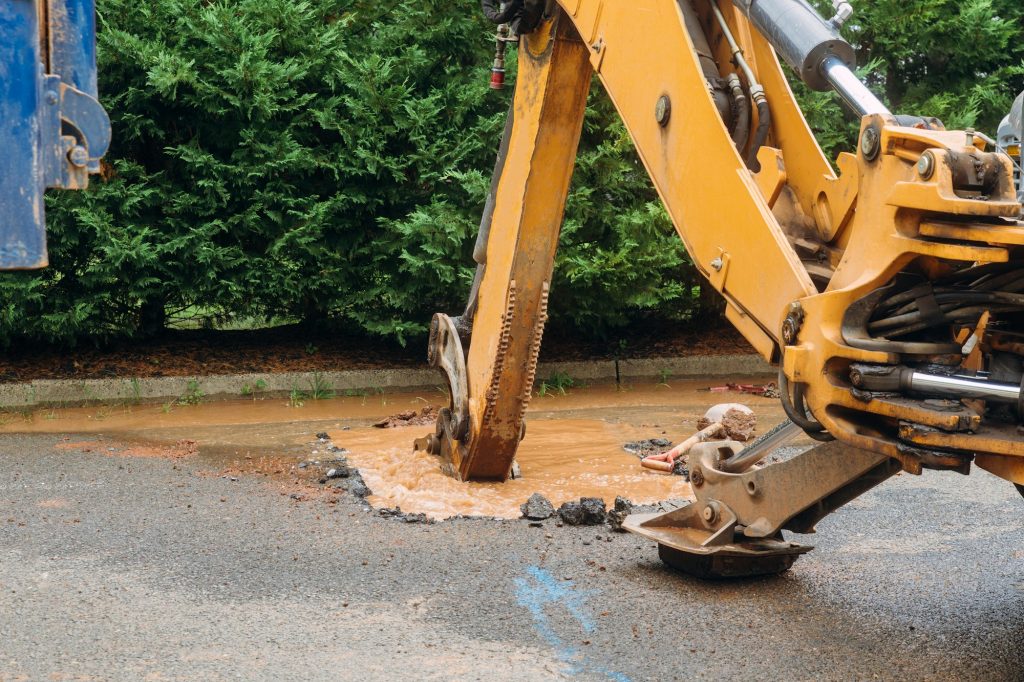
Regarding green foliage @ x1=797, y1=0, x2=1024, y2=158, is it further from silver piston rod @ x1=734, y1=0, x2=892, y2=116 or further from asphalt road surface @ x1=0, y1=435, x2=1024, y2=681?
silver piston rod @ x1=734, y1=0, x2=892, y2=116

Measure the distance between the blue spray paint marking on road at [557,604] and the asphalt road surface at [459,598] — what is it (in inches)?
0.5

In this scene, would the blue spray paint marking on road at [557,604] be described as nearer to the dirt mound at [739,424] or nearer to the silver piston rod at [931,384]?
the silver piston rod at [931,384]

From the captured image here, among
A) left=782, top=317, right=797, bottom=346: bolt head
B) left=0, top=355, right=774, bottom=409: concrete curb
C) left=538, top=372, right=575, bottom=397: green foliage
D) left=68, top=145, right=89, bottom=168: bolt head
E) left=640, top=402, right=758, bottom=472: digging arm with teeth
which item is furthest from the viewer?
left=538, top=372, right=575, bottom=397: green foliage

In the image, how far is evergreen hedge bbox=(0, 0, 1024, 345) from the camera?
9.46 m

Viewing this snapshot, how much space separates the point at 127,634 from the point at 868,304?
3019 mm

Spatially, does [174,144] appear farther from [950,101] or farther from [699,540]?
[950,101]

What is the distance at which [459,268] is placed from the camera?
9.80m

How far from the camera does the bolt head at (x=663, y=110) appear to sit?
4527mm

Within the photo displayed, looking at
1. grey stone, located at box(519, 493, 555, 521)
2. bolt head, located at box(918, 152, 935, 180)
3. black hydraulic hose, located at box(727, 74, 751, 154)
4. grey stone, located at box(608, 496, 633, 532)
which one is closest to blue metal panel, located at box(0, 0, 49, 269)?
bolt head, located at box(918, 152, 935, 180)

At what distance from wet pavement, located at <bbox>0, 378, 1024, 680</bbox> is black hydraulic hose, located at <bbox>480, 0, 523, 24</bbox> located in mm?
2606

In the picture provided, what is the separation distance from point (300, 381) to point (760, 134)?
635cm

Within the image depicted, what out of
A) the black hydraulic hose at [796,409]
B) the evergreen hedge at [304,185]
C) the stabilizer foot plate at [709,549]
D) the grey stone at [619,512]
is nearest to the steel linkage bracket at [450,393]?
the grey stone at [619,512]

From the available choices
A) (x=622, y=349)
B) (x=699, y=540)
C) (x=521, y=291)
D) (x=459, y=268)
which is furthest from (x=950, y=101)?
(x=699, y=540)

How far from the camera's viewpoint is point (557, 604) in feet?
15.9
